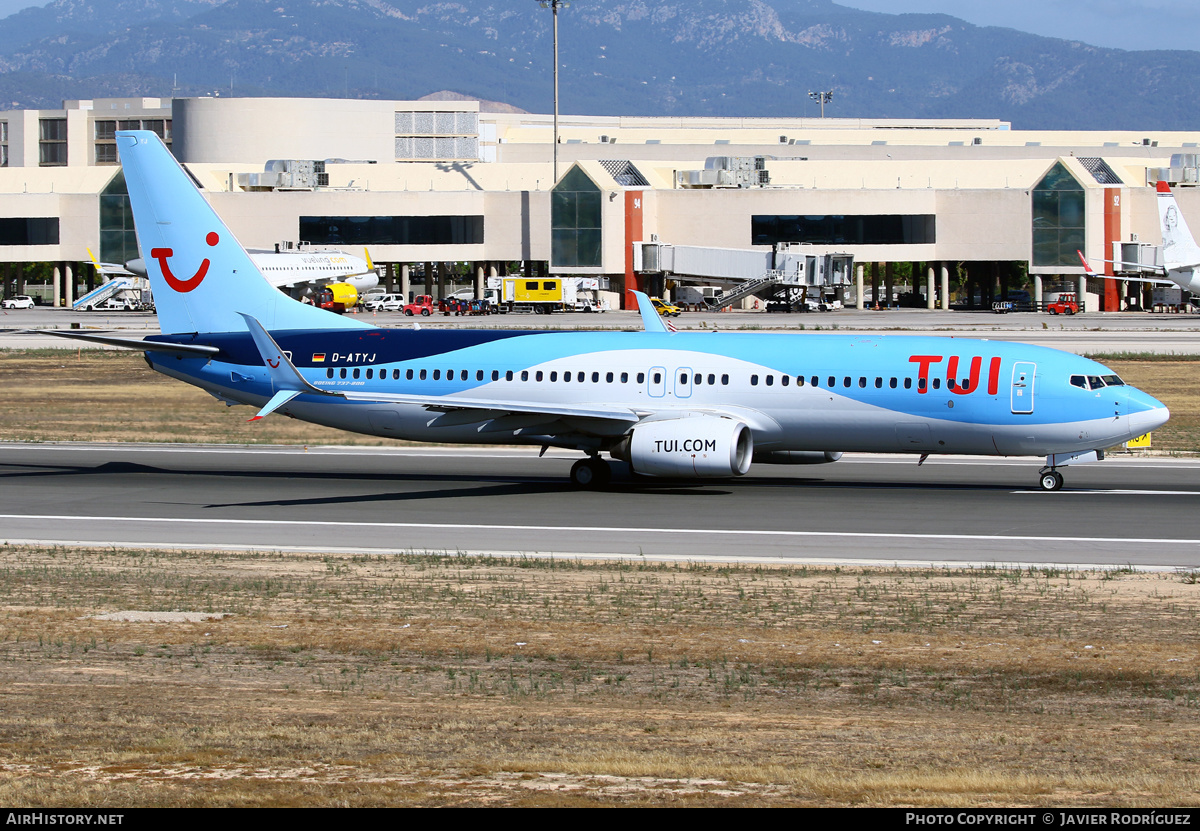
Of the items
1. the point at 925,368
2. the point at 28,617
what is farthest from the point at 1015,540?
the point at 28,617

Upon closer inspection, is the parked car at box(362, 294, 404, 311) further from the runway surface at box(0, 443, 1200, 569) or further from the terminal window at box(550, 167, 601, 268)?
the runway surface at box(0, 443, 1200, 569)

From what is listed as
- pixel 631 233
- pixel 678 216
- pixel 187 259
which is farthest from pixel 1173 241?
pixel 187 259

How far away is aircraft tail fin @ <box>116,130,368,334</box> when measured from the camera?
40125mm

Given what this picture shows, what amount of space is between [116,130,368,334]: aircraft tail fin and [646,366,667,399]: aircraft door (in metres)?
8.90

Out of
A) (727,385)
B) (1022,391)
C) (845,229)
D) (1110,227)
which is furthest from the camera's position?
(845,229)

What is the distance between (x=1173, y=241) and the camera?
4318 inches

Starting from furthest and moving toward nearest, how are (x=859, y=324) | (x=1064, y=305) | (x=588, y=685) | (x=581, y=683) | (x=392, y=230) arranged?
1. (x=392, y=230)
2. (x=1064, y=305)
3. (x=859, y=324)
4. (x=581, y=683)
5. (x=588, y=685)

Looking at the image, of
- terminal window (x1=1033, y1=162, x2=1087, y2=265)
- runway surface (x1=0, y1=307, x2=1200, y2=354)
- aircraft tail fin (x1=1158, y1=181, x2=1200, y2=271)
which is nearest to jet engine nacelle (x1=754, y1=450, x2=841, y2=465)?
runway surface (x1=0, y1=307, x2=1200, y2=354)

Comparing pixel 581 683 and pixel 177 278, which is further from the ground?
pixel 177 278

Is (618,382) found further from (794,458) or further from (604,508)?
(794,458)

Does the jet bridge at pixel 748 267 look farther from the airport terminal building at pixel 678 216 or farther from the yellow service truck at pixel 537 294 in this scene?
the yellow service truck at pixel 537 294

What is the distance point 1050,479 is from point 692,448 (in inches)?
370

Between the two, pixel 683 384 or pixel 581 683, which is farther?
pixel 683 384

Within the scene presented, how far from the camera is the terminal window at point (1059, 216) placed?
130875 mm
